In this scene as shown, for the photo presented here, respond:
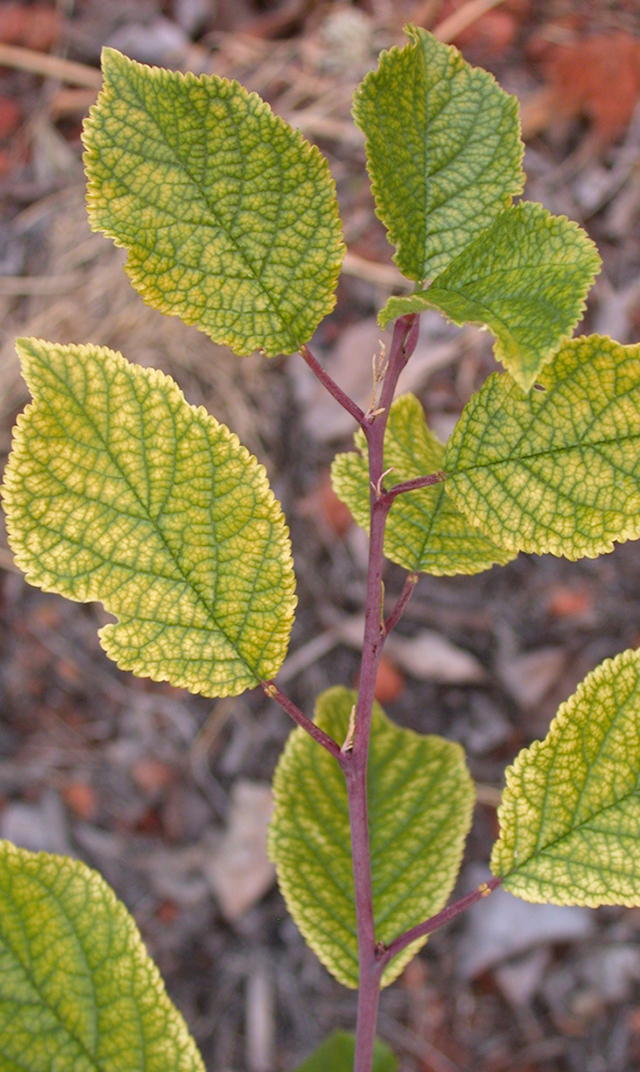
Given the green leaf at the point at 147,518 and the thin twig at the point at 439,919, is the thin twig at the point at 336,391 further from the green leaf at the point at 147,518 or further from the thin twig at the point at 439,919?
the thin twig at the point at 439,919

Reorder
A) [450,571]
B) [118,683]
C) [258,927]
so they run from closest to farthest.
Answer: [450,571] < [258,927] < [118,683]

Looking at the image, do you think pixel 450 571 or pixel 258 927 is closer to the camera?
pixel 450 571

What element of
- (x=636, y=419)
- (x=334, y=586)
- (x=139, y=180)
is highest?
(x=334, y=586)

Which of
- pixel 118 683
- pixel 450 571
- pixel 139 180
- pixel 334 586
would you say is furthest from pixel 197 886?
pixel 139 180

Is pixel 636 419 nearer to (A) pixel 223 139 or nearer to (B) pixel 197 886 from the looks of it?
(A) pixel 223 139

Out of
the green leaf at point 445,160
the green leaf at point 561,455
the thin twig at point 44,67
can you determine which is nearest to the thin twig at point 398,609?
the green leaf at point 561,455

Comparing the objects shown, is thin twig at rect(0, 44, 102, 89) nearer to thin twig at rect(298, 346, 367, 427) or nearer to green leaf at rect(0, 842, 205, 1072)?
thin twig at rect(298, 346, 367, 427)

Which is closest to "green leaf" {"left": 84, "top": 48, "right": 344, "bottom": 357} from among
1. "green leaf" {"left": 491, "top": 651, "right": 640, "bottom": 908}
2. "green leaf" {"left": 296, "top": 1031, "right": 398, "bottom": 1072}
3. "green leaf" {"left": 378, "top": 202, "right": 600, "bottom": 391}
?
"green leaf" {"left": 378, "top": 202, "right": 600, "bottom": 391}
